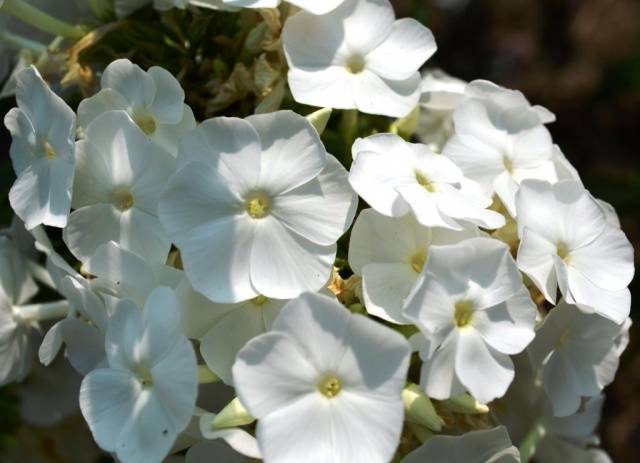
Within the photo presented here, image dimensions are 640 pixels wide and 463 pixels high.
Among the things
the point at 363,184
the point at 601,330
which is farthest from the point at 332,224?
the point at 601,330

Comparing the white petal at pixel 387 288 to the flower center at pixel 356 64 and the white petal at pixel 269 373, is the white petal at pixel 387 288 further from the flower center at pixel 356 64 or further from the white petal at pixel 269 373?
the flower center at pixel 356 64

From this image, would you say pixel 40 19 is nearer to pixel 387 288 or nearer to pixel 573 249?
pixel 387 288

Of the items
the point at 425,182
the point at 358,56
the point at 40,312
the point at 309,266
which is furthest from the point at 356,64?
the point at 40,312

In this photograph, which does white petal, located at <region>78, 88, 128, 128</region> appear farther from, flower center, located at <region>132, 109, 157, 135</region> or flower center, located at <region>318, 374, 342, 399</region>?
flower center, located at <region>318, 374, 342, 399</region>

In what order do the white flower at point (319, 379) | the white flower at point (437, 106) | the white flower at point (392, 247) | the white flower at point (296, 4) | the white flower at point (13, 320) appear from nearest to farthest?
the white flower at point (319, 379), the white flower at point (392, 247), the white flower at point (296, 4), the white flower at point (13, 320), the white flower at point (437, 106)

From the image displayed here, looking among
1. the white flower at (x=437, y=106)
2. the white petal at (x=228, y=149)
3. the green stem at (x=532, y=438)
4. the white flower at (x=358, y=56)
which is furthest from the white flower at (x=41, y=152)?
the green stem at (x=532, y=438)

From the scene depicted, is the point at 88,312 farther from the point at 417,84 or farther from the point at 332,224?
the point at 417,84
